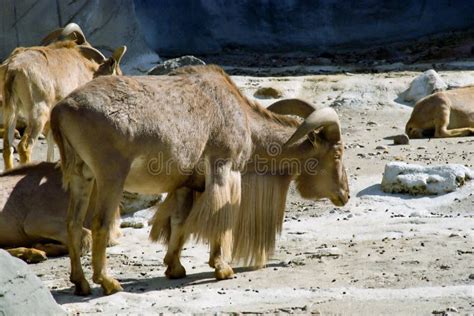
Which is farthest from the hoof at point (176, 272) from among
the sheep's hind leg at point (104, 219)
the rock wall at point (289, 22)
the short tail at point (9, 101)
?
the rock wall at point (289, 22)

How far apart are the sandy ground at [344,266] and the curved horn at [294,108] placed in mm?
1070

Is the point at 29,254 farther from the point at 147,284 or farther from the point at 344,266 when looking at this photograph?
the point at 344,266

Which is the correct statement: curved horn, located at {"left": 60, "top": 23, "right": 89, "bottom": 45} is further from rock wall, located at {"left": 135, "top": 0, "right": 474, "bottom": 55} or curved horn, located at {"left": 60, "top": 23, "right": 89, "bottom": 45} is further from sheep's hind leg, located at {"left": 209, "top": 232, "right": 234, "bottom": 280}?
rock wall, located at {"left": 135, "top": 0, "right": 474, "bottom": 55}

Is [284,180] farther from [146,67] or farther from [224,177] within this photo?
[146,67]

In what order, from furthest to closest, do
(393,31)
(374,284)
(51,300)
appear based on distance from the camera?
1. (393,31)
2. (374,284)
3. (51,300)

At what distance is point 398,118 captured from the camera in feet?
50.6

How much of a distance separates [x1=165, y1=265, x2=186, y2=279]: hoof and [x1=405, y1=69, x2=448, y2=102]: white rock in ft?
27.4

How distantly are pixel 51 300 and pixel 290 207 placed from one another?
4.61 meters

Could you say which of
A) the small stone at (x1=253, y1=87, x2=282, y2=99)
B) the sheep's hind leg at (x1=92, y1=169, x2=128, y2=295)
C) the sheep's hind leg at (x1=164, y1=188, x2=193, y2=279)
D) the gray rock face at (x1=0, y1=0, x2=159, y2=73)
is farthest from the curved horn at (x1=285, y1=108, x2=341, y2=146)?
the gray rock face at (x1=0, y1=0, x2=159, y2=73)

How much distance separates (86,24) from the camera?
60.6ft

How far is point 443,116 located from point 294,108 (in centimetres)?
569

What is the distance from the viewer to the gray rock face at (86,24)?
1797 cm

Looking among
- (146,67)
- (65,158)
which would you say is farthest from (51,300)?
(146,67)

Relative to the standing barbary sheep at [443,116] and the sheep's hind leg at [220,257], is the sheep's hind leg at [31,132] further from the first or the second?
the standing barbary sheep at [443,116]
